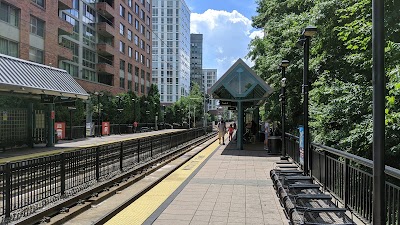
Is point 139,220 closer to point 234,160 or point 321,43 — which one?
point 234,160

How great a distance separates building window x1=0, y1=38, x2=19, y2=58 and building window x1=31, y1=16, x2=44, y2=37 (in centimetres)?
289

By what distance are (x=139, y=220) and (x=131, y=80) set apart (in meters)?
63.5

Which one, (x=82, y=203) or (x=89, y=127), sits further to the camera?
(x=89, y=127)

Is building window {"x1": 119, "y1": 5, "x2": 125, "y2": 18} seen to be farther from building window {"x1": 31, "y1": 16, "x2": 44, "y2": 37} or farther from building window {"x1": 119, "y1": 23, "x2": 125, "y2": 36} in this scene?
building window {"x1": 31, "y1": 16, "x2": 44, "y2": 37}

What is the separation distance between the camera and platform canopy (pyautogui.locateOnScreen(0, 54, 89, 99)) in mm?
16641

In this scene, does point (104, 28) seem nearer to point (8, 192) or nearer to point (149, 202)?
point (149, 202)

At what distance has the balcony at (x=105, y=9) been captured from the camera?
2149 inches

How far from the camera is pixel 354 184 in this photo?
5715 millimetres

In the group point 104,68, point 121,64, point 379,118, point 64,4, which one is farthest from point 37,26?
point 379,118

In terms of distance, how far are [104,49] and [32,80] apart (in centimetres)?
3735

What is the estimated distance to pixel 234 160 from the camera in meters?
15.5

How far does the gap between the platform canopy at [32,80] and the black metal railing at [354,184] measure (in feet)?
45.9

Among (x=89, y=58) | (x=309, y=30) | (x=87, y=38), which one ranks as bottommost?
(x=309, y=30)

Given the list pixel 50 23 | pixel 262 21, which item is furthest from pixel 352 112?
pixel 50 23
